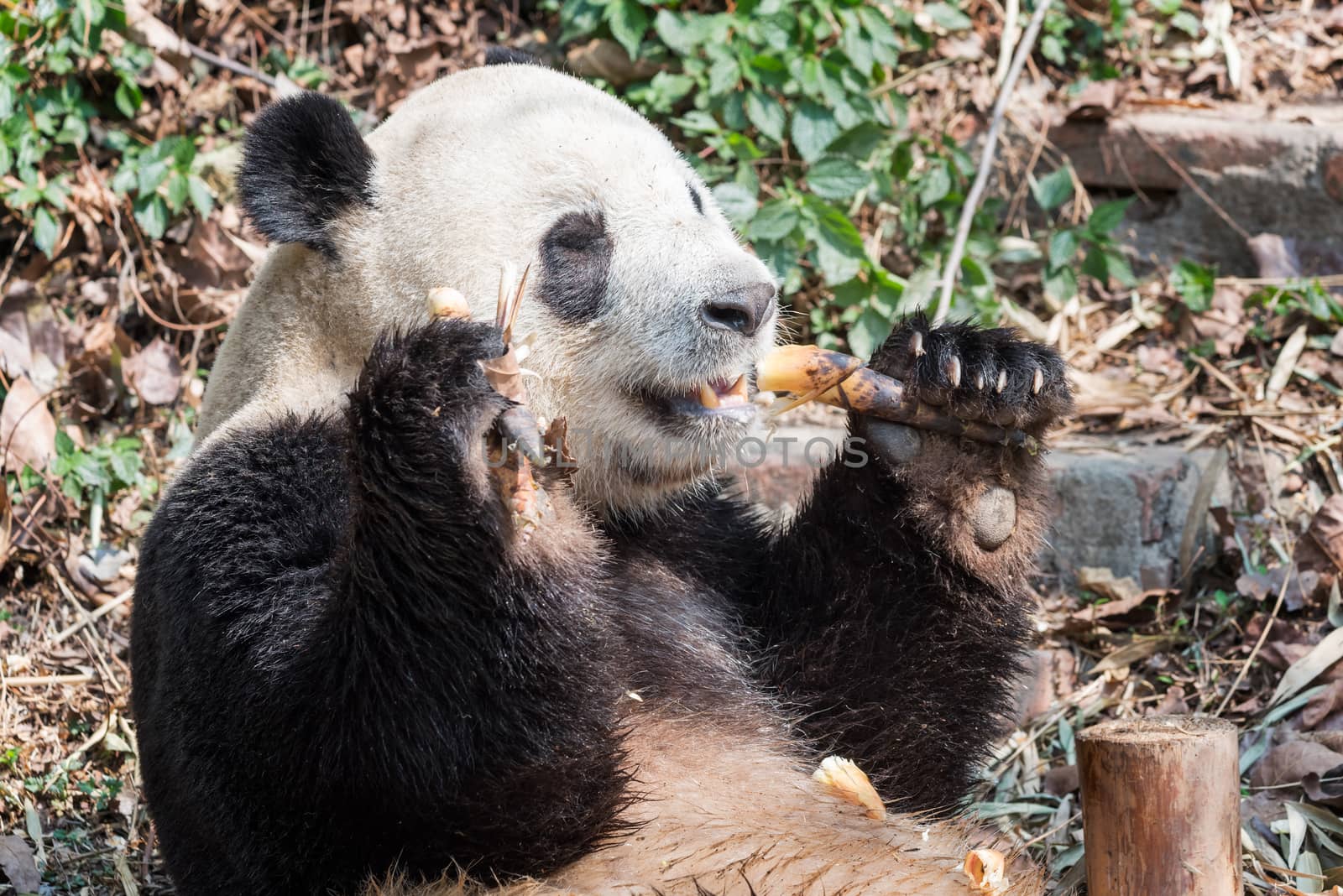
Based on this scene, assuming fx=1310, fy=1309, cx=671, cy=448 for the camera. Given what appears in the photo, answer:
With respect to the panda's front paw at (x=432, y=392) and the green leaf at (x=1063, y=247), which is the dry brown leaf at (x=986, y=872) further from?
the green leaf at (x=1063, y=247)

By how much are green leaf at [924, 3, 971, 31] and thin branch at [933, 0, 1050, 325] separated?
0.33 m

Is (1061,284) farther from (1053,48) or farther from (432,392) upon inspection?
(432,392)

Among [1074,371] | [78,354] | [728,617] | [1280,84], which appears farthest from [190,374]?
[1280,84]

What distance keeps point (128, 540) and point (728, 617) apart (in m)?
2.88

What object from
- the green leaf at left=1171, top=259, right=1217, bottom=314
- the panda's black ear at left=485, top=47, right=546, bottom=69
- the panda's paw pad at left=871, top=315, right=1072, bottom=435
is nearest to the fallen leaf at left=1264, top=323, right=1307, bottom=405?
the green leaf at left=1171, top=259, right=1217, bottom=314

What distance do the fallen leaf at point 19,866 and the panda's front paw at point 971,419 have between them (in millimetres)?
2808

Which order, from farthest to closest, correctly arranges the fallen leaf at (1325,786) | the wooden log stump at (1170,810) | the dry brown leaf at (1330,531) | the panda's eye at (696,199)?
1. the dry brown leaf at (1330,531)
2. the fallen leaf at (1325,786)
3. the panda's eye at (696,199)
4. the wooden log stump at (1170,810)

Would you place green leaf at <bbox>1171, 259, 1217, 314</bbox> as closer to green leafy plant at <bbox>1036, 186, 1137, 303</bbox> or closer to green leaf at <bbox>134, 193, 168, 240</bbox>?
green leafy plant at <bbox>1036, 186, 1137, 303</bbox>

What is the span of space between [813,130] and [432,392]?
12.4 ft

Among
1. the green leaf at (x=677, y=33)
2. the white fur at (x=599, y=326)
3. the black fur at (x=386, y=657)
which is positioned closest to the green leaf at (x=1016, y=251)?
the green leaf at (x=677, y=33)

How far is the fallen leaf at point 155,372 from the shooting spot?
18.9ft

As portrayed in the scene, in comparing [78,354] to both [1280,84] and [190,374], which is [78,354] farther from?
[1280,84]

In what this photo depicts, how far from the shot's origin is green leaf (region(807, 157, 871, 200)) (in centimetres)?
573

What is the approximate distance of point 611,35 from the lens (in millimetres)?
6461
